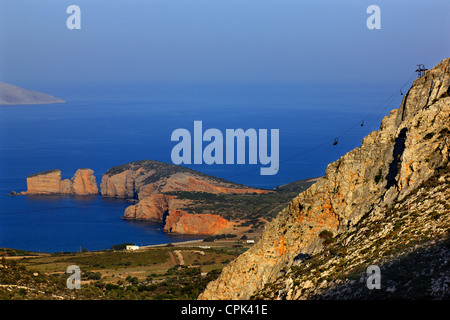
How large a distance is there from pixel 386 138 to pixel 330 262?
658 centimetres

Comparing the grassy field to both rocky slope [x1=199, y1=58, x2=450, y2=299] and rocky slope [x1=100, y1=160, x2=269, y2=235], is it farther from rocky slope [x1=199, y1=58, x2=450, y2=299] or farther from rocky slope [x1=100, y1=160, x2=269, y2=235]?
rocky slope [x1=100, y1=160, x2=269, y2=235]

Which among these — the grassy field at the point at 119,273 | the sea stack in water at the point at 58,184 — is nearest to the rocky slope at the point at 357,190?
the grassy field at the point at 119,273

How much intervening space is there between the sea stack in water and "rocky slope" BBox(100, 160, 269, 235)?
12.6ft

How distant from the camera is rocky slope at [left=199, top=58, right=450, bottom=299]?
81.9 ft

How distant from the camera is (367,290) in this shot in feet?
64.9

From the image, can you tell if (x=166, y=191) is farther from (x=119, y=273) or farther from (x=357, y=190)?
(x=357, y=190)

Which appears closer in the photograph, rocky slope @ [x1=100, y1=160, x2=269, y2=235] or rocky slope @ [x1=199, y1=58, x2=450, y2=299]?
rocky slope @ [x1=199, y1=58, x2=450, y2=299]

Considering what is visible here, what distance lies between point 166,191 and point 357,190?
87.8 m

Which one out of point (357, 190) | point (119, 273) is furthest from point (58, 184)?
point (357, 190)

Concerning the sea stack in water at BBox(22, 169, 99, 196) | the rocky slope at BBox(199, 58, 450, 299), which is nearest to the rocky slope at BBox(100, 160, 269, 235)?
the sea stack in water at BBox(22, 169, 99, 196)

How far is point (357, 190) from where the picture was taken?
87.5 feet

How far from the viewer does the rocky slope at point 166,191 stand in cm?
9569

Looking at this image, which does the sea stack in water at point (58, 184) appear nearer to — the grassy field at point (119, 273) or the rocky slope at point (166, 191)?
the rocky slope at point (166, 191)
